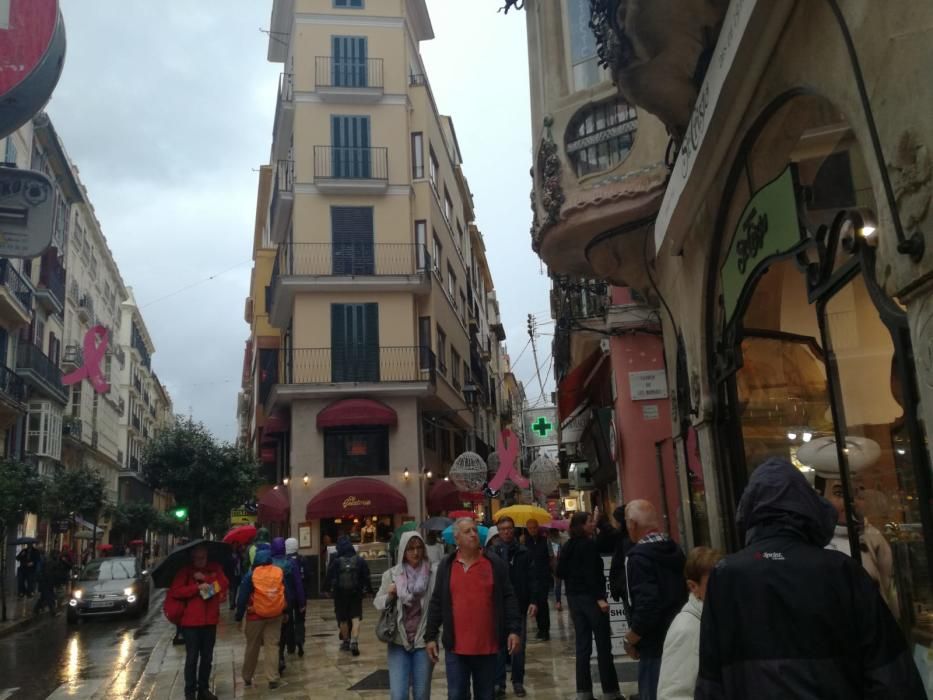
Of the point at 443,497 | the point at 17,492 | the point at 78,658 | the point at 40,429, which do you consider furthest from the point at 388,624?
the point at 40,429

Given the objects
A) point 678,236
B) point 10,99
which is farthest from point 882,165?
point 10,99

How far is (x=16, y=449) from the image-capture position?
32.6 meters

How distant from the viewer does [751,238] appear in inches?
259

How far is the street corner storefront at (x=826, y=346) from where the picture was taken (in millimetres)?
4621

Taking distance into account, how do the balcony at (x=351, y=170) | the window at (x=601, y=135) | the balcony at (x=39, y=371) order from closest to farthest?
1. the window at (x=601, y=135)
2. the balcony at (x=351, y=170)
3. the balcony at (x=39, y=371)

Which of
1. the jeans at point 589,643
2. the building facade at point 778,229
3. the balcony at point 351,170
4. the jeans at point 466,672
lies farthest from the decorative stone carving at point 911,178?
the balcony at point 351,170

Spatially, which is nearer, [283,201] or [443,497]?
[443,497]

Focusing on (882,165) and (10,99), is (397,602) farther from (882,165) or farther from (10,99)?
(10,99)

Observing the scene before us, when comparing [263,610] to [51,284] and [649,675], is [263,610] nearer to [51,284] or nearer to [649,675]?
[649,675]

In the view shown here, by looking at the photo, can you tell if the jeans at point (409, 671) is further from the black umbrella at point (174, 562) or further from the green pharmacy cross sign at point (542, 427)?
the green pharmacy cross sign at point (542, 427)

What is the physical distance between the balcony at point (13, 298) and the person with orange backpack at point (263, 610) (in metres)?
22.3

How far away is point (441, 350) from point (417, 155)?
732 cm

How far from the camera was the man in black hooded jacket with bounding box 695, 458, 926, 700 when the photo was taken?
9.00 ft

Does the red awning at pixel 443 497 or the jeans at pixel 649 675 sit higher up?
the red awning at pixel 443 497
